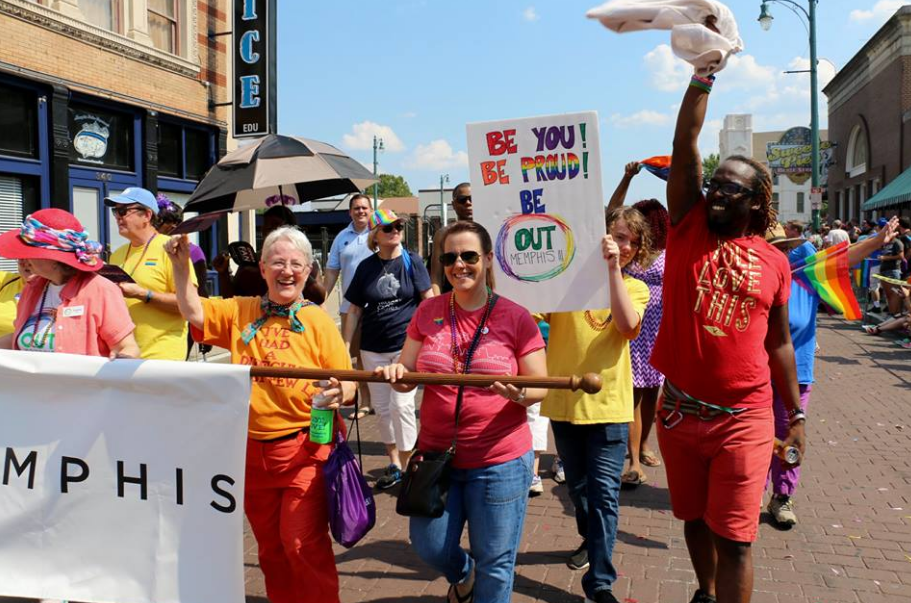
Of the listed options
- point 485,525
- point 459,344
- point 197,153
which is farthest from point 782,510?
point 197,153

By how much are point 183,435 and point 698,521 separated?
86.6 inches

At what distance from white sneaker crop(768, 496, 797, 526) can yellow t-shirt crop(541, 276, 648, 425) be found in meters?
1.70

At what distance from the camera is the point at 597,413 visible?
3707mm

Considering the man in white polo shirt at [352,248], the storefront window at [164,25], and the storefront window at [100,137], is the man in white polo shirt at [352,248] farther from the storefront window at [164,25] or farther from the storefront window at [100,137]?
the storefront window at [164,25]

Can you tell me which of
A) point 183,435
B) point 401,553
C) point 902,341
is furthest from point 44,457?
point 902,341

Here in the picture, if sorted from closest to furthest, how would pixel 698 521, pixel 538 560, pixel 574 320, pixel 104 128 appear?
pixel 698 521, pixel 574 320, pixel 538 560, pixel 104 128

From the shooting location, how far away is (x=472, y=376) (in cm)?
268

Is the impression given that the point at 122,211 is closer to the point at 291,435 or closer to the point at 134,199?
the point at 134,199

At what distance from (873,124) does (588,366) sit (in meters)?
40.1

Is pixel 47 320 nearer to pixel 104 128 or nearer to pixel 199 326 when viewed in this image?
pixel 199 326

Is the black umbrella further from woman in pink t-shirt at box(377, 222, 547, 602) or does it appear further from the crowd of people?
Result: woman in pink t-shirt at box(377, 222, 547, 602)

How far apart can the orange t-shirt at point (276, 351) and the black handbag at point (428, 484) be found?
0.54 metres

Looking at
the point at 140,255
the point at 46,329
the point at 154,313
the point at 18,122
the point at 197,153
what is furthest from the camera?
the point at 197,153

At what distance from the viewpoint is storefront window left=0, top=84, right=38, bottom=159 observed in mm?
12320
